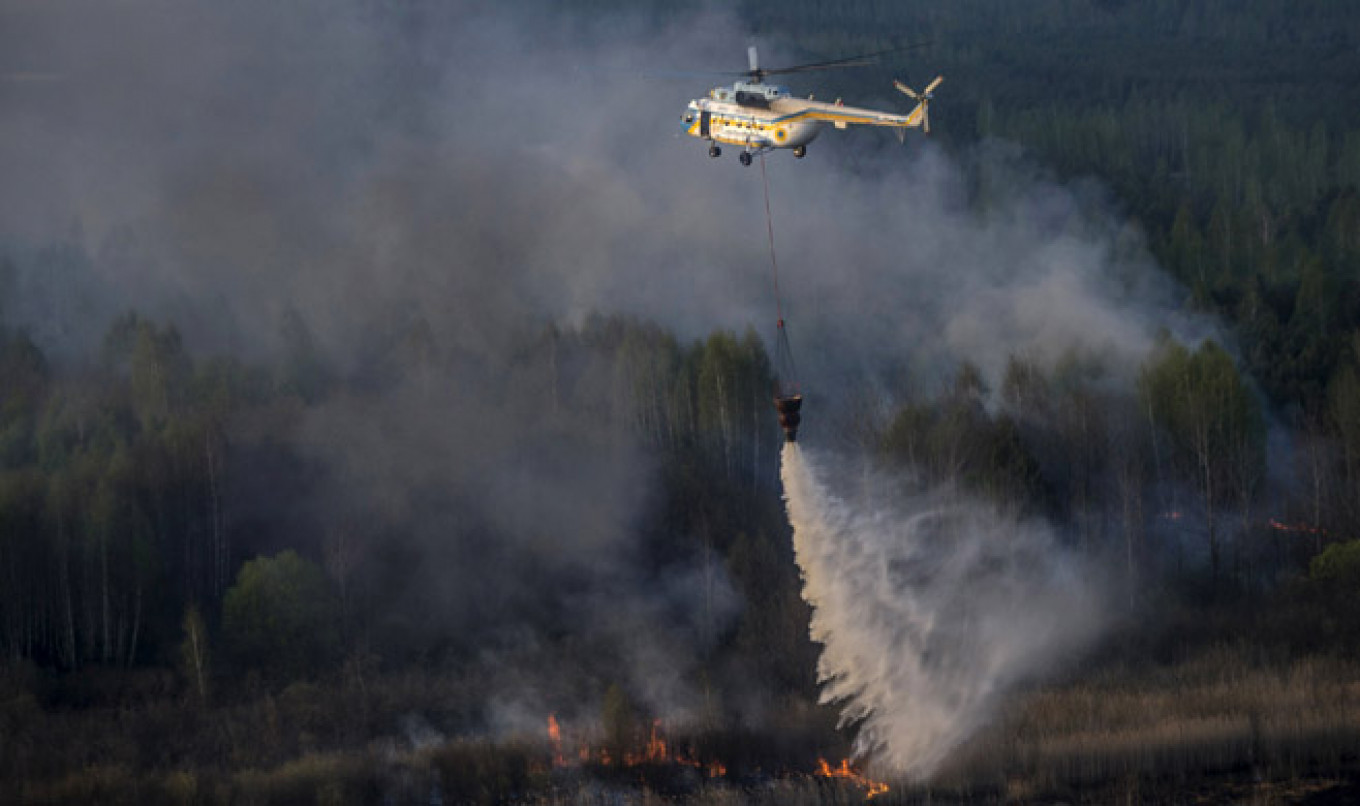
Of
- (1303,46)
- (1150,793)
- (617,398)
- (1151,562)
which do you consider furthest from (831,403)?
(1303,46)

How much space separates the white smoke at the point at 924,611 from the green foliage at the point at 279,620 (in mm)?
19203

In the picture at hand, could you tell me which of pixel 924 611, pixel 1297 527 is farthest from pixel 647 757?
pixel 1297 527

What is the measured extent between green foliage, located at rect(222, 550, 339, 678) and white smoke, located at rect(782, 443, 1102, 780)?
63.0 ft

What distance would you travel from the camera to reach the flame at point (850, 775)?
184 feet

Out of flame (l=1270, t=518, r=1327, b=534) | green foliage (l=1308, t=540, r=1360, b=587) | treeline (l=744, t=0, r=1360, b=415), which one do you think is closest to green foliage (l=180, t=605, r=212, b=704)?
green foliage (l=1308, t=540, r=1360, b=587)

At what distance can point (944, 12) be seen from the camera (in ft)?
652

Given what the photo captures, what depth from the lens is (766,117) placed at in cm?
5906

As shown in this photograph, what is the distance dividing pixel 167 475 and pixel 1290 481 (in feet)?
156

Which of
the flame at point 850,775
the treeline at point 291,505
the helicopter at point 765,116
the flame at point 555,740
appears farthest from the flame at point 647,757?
the helicopter at point 765,116

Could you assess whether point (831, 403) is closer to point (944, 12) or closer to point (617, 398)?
point (617, 398)

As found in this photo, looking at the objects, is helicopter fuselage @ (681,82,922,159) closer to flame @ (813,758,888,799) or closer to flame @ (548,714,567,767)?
flame @ (813,758,888,799)

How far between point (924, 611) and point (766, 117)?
1748 cm

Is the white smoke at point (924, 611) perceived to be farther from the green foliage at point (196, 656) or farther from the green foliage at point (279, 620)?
the green foliage at point (196, 656)

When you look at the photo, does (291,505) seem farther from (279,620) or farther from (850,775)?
(850,775)
